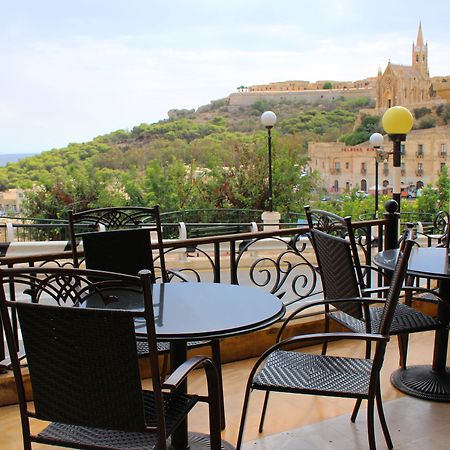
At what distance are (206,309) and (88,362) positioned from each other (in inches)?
22.4

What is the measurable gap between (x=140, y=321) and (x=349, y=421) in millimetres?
1055

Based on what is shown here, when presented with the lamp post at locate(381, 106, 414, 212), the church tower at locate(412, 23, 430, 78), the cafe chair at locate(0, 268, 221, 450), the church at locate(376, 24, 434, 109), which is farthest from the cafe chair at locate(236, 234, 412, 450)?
the church tower at locate(412, 23, 430, 78)

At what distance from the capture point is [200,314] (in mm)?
1676

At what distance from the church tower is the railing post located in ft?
143

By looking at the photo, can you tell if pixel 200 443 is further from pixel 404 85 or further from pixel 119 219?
pixel 404 85

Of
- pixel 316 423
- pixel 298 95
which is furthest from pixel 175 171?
pixel 298 95

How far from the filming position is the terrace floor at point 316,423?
202cm

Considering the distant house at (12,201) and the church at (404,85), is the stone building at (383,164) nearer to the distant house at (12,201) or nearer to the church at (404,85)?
the church at (404,85)

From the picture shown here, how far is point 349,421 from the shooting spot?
2176 mm

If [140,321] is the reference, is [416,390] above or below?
below

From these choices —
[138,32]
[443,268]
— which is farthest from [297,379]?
[138,32]

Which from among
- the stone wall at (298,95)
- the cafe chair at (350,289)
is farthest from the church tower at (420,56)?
the cafe chair at (350,289)

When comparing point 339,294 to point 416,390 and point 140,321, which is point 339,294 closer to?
point 416,390

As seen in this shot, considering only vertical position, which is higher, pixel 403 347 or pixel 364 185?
pixel 403 347
